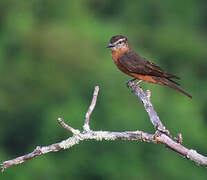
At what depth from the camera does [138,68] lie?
46.7ft

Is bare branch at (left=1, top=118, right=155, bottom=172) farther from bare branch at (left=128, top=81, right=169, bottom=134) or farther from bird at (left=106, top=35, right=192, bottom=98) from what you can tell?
bird at (left=106, top=35, right=192, bottom=98)

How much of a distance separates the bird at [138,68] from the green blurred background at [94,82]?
873 inches

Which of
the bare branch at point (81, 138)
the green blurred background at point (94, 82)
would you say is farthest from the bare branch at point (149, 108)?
the green blurred background at point (94, 82)

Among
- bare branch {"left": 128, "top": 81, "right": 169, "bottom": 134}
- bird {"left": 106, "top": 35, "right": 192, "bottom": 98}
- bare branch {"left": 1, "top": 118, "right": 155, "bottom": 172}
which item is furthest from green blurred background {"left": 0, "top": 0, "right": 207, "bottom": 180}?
bare branch {"left": 1, "top": 118, "right": 155, "bottom": 172}

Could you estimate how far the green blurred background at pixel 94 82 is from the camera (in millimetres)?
44812

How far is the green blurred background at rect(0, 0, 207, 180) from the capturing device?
4481cm

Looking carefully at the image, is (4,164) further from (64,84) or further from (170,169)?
(64,84)

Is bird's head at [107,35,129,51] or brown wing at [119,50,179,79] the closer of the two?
brown wing at [119,50,179,79]

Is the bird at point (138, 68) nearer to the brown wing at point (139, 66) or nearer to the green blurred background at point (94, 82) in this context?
the brown wing at point (139, 66)

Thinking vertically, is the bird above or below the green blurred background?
above

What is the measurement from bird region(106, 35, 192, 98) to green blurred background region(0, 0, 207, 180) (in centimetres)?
2219

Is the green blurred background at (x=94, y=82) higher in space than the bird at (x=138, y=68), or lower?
lower

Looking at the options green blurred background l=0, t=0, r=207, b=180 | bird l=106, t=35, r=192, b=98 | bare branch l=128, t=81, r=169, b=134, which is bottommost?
green blurred background l=0, t=0, r=207, b=180

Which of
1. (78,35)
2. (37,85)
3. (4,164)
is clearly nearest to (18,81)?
(37,85)
